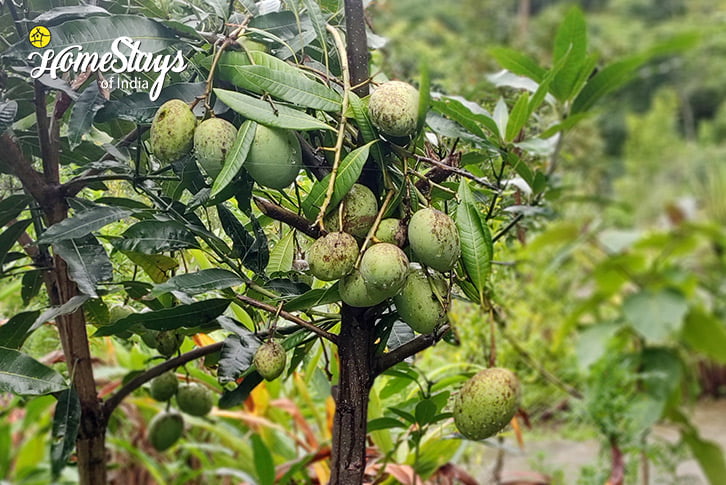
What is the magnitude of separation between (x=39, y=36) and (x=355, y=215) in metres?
0.24

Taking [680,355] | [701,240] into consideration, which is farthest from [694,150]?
[680,355]

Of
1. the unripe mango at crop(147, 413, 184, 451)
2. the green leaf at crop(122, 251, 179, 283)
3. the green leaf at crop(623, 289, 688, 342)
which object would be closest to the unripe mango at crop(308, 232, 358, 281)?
the green leaf at crop(122, 251, 179, 283)

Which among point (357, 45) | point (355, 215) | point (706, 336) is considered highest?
point (706, 336)

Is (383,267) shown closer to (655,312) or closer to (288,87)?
(288,87)

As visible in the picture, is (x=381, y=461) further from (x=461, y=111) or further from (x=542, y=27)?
(x=542, y=27)

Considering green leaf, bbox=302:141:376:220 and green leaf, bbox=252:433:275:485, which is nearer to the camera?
green leaf, bbox=302:141:376:220

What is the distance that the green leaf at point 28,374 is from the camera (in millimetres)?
498

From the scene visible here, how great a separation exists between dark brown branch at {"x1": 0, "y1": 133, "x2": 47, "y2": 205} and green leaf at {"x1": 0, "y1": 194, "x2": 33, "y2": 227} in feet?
0.04

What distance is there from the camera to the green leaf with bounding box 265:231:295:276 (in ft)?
1.74

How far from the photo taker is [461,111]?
493 mm

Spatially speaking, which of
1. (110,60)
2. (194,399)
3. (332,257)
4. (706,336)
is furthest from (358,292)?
(706,336)

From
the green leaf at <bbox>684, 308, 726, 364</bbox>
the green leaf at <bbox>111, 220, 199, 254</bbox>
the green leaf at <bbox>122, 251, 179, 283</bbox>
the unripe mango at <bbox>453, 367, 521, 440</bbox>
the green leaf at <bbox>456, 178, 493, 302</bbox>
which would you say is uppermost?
the green leaf at <bbox>684, 308, 726, 364</bbox>

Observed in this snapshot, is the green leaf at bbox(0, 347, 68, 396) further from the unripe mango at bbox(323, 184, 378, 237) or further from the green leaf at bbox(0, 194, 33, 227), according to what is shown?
the unripe mango at bbox(323, 184, 378, 237)

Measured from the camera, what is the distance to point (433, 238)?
401 millimetres
